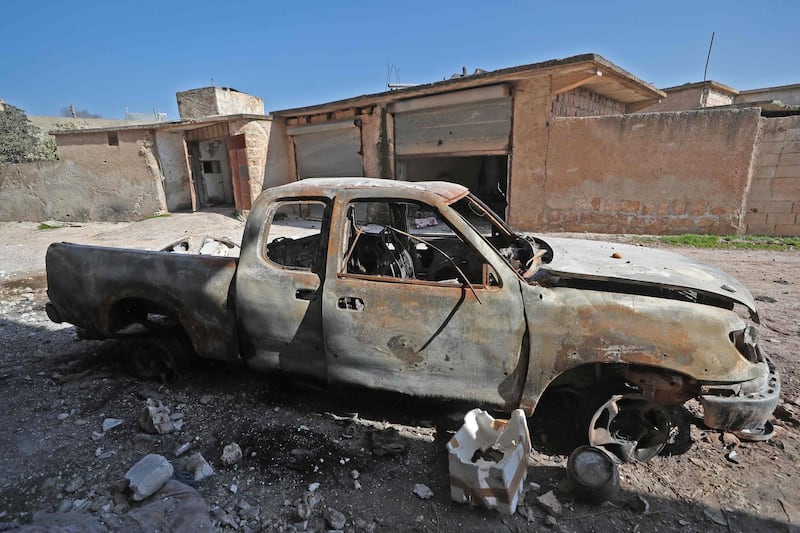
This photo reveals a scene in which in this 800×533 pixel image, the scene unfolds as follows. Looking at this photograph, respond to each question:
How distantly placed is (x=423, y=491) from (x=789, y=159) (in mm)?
10704

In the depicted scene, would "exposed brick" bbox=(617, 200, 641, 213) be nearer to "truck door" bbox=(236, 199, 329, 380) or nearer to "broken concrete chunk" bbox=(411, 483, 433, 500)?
"truck door" bbox=(236, 199, 329, 380)

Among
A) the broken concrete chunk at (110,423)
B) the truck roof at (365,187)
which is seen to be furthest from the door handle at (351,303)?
the broken concrete chunk at (110,423)

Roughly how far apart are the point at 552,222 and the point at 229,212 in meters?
11.3

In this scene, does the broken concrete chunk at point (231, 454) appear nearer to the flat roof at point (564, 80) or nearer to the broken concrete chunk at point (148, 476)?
the broken concrete chunk at point (148, 476)

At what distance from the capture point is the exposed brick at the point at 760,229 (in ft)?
29.4

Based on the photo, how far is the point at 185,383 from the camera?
3.60 metres

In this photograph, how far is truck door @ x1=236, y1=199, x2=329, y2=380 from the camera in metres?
2.85

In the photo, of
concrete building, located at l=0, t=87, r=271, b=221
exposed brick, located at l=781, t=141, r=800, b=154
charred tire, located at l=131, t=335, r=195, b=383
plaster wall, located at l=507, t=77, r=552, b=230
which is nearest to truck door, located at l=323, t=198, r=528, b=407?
charred tire, located at l=131, t=335, r=195, b=383

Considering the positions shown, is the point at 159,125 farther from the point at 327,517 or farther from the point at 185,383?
the point at 327,517

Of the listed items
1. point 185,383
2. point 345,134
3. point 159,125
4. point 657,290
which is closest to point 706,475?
point 657,290

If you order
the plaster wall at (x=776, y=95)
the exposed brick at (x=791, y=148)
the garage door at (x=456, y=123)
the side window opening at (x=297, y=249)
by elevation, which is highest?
the plaster wall at (x=776, y=95)

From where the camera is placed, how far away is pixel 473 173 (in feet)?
56.0

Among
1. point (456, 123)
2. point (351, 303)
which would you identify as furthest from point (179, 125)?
point (351, 303)

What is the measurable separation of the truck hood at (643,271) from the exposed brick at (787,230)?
8.33m
